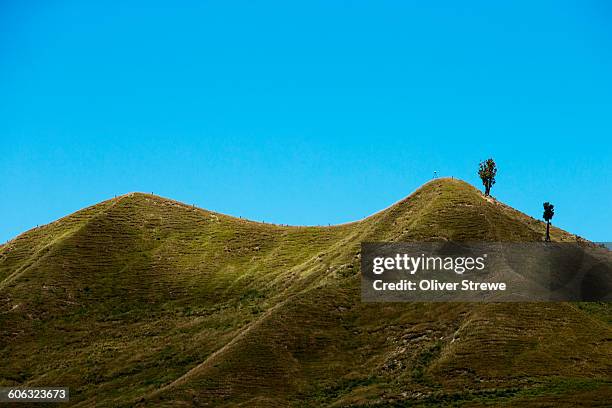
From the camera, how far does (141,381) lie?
329 ft

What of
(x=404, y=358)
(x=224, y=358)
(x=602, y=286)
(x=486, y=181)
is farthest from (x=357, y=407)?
(x=486, y=181)

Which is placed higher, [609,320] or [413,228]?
[413,228]

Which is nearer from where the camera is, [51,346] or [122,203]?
[51,346]

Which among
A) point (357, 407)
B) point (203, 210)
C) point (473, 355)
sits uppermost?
point (203, 210)

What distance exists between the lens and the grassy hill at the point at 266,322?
284 feet

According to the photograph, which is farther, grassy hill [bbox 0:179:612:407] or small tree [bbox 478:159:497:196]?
small tree [bbox 478:159:497:196]

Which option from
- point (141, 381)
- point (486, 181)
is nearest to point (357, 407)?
point (141, 381)

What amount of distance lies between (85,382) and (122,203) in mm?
68706

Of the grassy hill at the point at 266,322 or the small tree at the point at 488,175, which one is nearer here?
the grassy hill at the point at 266,322

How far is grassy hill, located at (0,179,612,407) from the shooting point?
284 feet

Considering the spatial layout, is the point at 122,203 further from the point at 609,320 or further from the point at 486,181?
the point at 609,320

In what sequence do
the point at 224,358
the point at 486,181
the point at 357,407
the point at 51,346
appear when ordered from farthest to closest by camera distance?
the point at 486,181
the point at 51,346
the point at 224,358
the point at 357,407

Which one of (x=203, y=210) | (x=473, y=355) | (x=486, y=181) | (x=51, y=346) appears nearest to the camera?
(x=473, y=355)

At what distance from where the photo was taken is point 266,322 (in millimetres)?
102438
